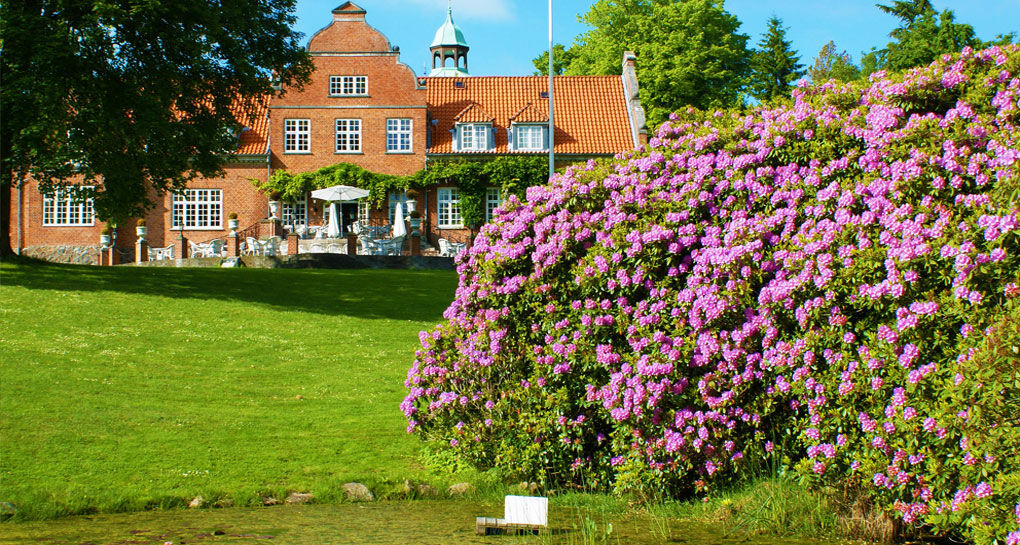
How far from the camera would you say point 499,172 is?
1688 inches

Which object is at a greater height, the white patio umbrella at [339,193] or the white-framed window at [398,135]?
the white-framed window at [398,135]

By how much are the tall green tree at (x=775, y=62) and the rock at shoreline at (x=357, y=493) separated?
152ft

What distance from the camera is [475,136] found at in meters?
43.6

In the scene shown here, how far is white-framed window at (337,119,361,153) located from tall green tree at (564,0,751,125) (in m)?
15.0

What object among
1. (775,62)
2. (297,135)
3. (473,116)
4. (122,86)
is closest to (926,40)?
(775,62)

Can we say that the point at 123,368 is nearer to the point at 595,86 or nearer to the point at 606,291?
the point at 606,291

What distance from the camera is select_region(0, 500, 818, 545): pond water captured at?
584 centimetres

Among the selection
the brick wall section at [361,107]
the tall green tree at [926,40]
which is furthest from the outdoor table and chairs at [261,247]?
the tall green tree at [926,40]

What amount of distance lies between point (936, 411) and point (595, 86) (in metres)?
43.3

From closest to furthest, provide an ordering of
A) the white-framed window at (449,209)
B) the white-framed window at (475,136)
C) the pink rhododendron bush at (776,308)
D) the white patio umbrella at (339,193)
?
the pink rhododendron bush at (776,308), the white patio umbrella at (339,193), the white-framed window at (475,136), the white-framed window at (449,209)

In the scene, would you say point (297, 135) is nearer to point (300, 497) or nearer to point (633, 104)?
point (633, 104)

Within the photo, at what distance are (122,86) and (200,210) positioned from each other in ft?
75.8

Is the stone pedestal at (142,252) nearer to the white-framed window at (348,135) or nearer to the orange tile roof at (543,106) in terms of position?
the white-framed window at (348,135)

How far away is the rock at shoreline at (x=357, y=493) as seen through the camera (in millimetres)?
7634
